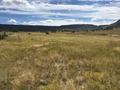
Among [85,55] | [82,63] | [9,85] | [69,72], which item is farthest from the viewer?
[85,55]

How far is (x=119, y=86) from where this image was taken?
30.5 ft

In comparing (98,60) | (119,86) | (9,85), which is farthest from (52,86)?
(98,60)

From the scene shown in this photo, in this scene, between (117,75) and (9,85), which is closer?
(9,85)

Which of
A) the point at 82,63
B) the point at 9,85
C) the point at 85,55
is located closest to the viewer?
the point at 9,85

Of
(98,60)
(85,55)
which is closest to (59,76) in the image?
(98,60)

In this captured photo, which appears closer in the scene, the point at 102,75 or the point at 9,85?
the point at 9,85

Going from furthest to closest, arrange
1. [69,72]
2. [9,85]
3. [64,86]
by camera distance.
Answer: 1. [69,72]
2. [9,85]
3. [64,86]

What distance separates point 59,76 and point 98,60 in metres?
4.10

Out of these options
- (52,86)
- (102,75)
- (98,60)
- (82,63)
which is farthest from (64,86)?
(98,60)

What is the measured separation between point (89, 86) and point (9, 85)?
3.03 metres

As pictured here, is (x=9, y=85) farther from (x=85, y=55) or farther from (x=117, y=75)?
(x=85, y=55)

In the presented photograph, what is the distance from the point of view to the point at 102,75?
10.6 m

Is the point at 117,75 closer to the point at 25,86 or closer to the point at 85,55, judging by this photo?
the point at 25,86

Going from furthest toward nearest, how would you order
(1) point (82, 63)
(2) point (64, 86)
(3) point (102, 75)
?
(1) point (82, 63), (3) point (102, 75), (2) point (64, 86)
